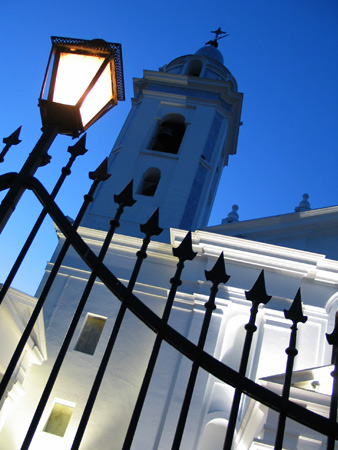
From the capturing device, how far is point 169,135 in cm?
1892

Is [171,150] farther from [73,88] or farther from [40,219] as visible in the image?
[40,219]

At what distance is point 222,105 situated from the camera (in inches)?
779

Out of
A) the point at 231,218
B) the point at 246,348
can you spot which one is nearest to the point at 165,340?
the point at 246,348

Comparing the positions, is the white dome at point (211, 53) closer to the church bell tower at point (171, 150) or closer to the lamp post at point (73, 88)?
the church bell tower at point (171, 150)

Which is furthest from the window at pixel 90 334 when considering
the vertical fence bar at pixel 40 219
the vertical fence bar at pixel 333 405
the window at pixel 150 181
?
the vertical fence bar at pixel 333 405

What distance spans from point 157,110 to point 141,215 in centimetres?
500

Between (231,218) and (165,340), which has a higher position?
(231,218)

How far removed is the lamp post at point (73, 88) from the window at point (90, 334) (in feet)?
35.6

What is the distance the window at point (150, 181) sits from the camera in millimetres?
17625

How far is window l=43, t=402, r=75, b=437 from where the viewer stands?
12062 mm

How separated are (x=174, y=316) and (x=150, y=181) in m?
6.13

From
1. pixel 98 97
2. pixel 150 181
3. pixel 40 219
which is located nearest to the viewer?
pixel 40 219

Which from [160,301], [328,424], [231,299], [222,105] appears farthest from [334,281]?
[328,424]

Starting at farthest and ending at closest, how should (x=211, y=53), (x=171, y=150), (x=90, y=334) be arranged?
(x=211, y=53), (x=171, y=150), (x=90, y=334)
